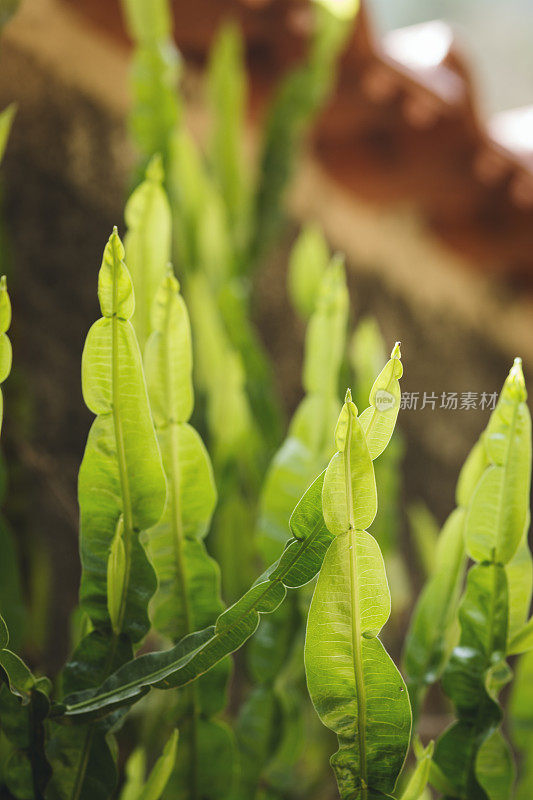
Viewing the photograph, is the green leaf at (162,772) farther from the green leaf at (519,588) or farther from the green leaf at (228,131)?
the green leaf at (228,131)

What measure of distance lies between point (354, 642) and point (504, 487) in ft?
0.42

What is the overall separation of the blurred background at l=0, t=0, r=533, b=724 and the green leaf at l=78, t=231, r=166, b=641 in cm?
39

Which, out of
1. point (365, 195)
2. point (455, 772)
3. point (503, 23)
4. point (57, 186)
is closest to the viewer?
point (455, 772)

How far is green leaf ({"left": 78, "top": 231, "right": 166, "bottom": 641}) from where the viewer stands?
0.41 meters

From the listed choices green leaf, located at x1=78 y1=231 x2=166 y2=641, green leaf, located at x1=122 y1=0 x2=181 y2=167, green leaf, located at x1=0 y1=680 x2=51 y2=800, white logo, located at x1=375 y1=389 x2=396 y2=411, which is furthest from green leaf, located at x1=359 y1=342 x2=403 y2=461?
green leaf, located at x1=122 y1=0 x2=181 y2=167

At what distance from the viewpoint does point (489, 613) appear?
0.47 meters

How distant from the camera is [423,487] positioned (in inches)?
53.8

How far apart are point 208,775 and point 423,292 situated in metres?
0.99

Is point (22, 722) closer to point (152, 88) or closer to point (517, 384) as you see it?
point (517, 384)

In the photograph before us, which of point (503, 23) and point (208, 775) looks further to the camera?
point (503, 23)

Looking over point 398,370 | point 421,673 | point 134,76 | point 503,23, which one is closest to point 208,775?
point 421,673

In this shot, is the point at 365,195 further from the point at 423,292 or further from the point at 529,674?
the point at 529,674

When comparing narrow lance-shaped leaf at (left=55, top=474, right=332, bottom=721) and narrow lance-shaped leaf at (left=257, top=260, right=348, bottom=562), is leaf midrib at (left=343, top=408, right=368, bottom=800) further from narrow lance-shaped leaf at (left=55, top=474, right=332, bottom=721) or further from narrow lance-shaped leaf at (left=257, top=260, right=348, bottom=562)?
narrow lance-shaped leaf at (left=257, top=260, right=348, bottom=562)

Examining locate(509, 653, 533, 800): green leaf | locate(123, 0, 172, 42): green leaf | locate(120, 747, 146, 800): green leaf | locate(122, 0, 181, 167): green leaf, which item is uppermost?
locate(123, 0, 172, 42): green leaf
